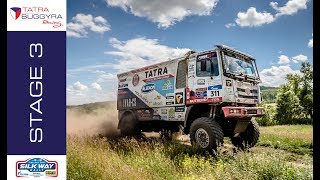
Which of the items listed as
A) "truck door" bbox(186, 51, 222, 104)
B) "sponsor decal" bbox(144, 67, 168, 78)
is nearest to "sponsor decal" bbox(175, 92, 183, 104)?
"truck door" bbox(186, 51, 222, 104)

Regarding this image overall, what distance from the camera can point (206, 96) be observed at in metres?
11.2

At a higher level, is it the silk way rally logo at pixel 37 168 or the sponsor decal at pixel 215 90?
the sponsor decal at pixel 215 90

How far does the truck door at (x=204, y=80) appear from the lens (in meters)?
10.9

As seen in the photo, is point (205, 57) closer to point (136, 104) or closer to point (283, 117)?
point (136, 104)

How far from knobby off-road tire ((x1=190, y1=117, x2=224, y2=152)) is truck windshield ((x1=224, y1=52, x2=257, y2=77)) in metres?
1.88

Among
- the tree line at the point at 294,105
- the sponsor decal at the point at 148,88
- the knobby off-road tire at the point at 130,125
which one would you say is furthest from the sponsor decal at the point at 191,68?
the tree line at the point at 294,105

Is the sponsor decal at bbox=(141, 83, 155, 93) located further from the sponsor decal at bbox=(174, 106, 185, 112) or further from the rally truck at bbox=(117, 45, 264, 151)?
the sponsor decal at bbox=(174, 106, 185, 112)

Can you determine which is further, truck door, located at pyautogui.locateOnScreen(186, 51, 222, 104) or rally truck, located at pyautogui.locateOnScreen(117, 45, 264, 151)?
truck door, located at pyautogui.locateOnScreen(186, 51, 222, 104)

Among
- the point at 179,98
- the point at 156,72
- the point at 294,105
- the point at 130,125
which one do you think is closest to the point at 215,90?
the point at 179,98

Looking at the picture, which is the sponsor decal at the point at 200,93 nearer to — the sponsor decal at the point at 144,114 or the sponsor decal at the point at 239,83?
the sponsor decal at the point at 239,83

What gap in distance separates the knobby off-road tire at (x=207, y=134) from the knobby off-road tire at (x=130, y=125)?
4.75 metres

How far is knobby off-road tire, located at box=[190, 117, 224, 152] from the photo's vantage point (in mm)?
10227

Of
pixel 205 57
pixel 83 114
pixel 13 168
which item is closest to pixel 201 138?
pixel 205 57
